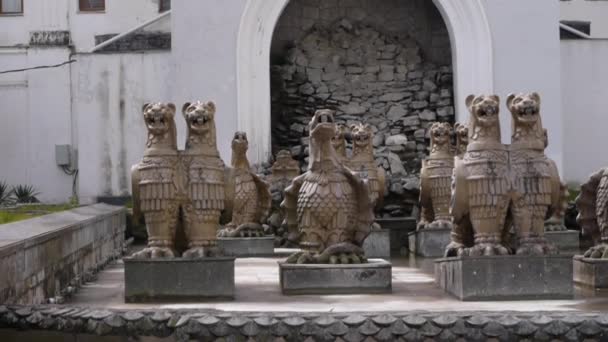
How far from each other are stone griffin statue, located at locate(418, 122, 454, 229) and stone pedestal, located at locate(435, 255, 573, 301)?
4.71 m

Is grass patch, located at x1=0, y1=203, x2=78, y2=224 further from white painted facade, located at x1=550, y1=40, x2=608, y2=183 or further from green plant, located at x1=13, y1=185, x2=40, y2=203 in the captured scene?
white painted facade, located at x1=550, y1=40, x2=608, y2=183

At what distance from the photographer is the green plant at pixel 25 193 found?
66.4 feet

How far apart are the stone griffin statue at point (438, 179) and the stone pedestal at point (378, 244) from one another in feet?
1.89

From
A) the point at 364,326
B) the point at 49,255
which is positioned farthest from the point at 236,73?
the point at 364,326

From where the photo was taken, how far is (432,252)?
464 inches

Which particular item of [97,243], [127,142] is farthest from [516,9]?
[97,243]

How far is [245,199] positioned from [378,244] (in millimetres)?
1802

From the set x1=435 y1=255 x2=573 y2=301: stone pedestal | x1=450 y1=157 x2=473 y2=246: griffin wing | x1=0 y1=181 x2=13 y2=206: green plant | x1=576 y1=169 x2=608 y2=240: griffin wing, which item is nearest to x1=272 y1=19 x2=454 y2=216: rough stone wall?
x1=0 y1=181 x2=13 y2=206: green plant

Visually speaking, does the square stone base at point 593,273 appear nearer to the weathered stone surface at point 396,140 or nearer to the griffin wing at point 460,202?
the griffin wing at point 460,202

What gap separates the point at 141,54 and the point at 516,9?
7193 millimetres

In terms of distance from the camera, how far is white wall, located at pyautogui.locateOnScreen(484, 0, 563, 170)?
16391mm

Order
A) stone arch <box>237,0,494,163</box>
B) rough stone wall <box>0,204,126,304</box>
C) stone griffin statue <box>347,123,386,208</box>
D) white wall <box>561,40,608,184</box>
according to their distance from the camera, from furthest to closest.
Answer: white wall <box>561,40,608,184</box> < stone arch <box>237,0,494,163</box> < stone griffin statue <box>347,123,386,208</box> < rough stone wall <box>0,204,126,304</box>

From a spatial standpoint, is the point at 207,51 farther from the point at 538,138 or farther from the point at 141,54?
the point at 538,138

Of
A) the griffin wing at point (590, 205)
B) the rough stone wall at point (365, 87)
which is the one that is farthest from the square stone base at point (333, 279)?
the rough stone wall at point (365, 87)
